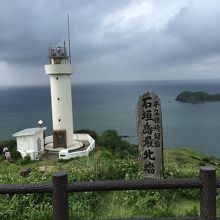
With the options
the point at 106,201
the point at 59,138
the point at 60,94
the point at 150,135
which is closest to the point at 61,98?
the point at 60,94

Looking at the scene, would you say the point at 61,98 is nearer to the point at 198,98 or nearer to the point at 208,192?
the point at 208,192

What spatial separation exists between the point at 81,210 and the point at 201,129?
6162cm

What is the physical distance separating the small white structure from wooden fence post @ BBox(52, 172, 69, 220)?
1876 cm

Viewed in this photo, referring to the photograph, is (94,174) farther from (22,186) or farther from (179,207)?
(22,186)

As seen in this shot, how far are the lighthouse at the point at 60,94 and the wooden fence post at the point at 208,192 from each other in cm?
2041

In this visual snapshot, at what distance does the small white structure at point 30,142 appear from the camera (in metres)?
22.1

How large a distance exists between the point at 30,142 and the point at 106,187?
65.2ft

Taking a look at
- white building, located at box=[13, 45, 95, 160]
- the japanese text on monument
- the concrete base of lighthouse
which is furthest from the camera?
white building, located at box=[13, 45, 95, 160]

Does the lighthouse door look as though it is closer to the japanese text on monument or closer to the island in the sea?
the japanese text on monument

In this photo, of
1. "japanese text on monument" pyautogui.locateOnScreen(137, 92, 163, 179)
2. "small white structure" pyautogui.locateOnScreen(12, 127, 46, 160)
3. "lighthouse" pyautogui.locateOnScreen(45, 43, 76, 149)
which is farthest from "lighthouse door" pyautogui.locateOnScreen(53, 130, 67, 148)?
"japanese text on monument" pyautogui.locateOnScreen(137, 92, 163, 179)

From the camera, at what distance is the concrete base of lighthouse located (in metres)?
21.0

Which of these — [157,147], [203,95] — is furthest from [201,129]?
[203,95]

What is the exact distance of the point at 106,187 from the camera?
342 cm

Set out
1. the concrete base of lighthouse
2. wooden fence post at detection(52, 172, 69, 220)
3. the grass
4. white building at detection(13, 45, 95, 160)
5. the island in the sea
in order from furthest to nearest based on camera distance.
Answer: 1. the island in the sea
2. white building at detection(13, 45, 95, 160)
3. the concrete base of lighthouse
4. the grass
5. wooden fence post at detection(52, 172, 69, 220)
